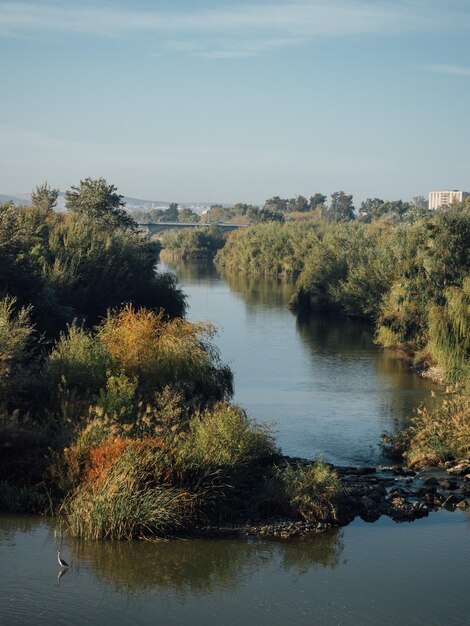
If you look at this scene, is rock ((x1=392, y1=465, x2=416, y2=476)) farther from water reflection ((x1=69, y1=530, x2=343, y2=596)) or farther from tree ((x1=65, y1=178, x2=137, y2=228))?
tree ((x1=65, y1=178, x2=137, y2=228))

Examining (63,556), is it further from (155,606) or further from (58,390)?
(58,390)

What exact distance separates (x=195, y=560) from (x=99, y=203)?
55.2m

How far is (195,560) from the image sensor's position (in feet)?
69.1

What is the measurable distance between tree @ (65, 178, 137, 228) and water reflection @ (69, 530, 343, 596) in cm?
5272

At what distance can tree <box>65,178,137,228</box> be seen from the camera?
7344 centimetres

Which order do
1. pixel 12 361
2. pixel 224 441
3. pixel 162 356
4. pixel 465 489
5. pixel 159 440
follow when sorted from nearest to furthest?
1. pixel 159 440
2. pixel 224 441
3. pixel 465 489
4. pixel 12 361
5. pixel 162 356

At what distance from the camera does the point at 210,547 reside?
2162cm

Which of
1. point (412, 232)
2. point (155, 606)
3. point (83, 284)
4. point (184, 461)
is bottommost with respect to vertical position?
point (155, 606)

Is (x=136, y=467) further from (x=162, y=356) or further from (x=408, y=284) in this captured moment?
(x=408, y=284)

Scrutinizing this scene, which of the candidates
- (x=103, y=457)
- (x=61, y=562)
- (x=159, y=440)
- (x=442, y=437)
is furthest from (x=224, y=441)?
(x=442, y=437)

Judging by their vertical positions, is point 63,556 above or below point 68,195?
below

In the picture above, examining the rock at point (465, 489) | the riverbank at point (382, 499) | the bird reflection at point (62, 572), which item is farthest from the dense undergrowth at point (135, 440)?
the rock at point (465, 489)

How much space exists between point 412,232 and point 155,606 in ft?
130

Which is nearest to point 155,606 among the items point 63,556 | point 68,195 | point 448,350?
point 63,556
